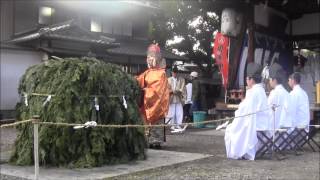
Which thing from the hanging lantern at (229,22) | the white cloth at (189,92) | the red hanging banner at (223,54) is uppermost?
the hanging lantern at (229,22)

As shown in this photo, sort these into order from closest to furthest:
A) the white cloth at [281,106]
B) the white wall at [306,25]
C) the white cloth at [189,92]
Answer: the white cloth at [281,106] < the white wall at [306,25] < the white cloth at [189,92]

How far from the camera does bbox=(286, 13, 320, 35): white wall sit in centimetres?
1616

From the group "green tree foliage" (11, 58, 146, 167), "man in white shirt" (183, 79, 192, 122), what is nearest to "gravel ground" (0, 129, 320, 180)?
"green tree foliage" (11, 58, 146, 167)

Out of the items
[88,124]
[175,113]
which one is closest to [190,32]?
[175,113]

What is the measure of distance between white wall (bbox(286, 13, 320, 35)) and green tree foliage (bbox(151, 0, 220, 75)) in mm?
7647

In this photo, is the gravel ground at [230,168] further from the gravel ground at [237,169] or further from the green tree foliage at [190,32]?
the green tree foliage at [190,32]

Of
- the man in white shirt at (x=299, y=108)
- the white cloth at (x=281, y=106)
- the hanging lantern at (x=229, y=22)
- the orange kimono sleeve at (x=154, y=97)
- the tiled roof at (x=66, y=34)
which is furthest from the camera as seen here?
the tiled roof at (x=66, y=34)

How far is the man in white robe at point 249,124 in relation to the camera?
29.0 ft

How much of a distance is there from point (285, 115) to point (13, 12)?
11220 millimetres

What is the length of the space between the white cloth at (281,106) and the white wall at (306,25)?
23.3ft

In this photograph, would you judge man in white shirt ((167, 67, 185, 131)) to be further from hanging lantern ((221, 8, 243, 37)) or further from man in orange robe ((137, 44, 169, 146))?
man in orange robe ((137, 44, 169, 146))

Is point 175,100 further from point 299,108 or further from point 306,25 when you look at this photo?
point 306,25

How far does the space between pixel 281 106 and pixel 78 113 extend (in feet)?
14.0

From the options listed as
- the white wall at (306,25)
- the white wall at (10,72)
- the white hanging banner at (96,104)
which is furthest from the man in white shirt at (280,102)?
the white wall at (10,72)
